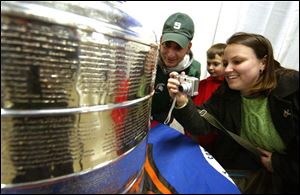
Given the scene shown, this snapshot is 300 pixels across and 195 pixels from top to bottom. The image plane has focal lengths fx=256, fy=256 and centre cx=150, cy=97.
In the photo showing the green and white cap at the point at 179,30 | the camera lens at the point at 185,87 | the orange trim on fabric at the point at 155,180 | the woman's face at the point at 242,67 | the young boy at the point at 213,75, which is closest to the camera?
the orange trim on fabric at the point at 155,180

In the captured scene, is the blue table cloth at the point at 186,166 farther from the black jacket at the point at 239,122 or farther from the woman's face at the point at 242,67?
the woman's face at the point at 242,67

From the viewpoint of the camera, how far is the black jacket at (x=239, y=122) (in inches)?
28.7

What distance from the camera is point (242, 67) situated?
0.84m

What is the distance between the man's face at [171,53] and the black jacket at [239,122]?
0.22 m

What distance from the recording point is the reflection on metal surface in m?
0.35

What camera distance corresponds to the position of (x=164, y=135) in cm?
A: 84

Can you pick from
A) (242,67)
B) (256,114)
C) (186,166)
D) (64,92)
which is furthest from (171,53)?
(64,92)

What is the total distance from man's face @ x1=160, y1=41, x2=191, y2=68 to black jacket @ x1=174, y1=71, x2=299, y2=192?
216 mm

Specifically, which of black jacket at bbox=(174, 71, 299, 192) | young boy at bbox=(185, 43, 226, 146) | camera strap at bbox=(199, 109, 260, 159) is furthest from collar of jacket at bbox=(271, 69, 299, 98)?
young boy at bbox=(185, 43, 226, 146)

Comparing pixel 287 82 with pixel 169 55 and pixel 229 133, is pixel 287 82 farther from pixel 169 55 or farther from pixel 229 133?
pixel 169 55

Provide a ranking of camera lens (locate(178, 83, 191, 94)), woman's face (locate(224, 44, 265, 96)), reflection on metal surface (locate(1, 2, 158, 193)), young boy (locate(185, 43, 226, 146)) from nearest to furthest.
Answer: reflection on metal surface (locate(1, 2, 158, 193)), camera lens (locate(178, 83, 191, 94)), woman's face (locate(224, 44, 265, 96)), young boy (locate(185, 43, 226, 146))

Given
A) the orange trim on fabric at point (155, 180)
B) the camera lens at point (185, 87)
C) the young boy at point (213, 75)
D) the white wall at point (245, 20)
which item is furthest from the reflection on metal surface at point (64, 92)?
the white wall at point (245, 20)

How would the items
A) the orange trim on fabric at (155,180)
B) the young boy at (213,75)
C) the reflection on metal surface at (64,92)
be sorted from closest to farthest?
the reflection on metal surface at (64,92), the orange trim on fabric at (155,180), the young boy at (213,75)

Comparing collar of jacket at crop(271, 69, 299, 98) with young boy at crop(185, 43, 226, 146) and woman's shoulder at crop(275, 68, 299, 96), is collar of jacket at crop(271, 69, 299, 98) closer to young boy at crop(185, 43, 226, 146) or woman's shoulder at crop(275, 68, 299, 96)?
woman's shoulder at crop(275, 68, 299, 96)
